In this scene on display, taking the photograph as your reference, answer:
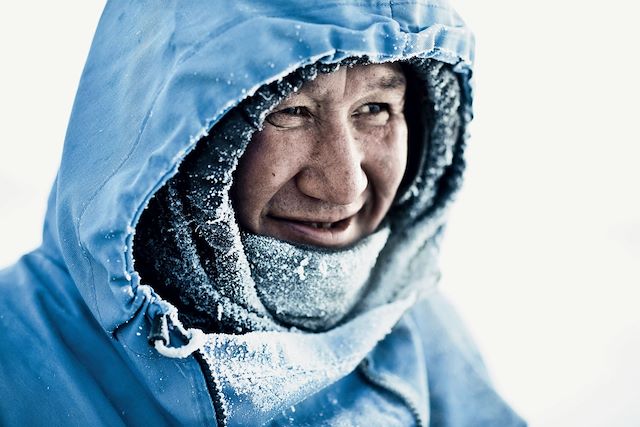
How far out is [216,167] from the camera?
1.25m

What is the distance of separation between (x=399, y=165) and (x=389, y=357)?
559 mm

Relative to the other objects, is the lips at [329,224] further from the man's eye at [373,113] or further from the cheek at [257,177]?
the man's eye at [373,113]

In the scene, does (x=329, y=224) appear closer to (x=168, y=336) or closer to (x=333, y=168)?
(x=333, y=168)

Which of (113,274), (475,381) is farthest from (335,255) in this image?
(475,381)

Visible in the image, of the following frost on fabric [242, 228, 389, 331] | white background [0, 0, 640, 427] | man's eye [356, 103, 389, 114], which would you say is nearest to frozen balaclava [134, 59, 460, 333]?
frost on fabric [242, 228, 389, 331]

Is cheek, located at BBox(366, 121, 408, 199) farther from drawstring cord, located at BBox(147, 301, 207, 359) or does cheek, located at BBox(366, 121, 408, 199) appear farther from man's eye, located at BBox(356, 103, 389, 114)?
drawstring cord, located at BBox(147, 301, 207, 359)

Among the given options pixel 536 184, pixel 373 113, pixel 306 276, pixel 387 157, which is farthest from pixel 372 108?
pixel 536 184

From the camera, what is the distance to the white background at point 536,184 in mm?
2939

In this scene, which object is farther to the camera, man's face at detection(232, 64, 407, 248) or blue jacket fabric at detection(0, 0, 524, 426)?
man's face at detection(232, 64, 407, 248)

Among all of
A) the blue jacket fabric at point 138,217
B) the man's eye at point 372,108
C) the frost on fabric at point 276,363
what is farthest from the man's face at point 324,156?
the frost on fabric at point 276,363

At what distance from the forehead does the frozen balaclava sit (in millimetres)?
42

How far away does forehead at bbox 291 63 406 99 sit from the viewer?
1287 mm

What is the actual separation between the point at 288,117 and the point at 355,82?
157mm

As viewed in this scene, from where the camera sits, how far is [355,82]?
1.33 meters
